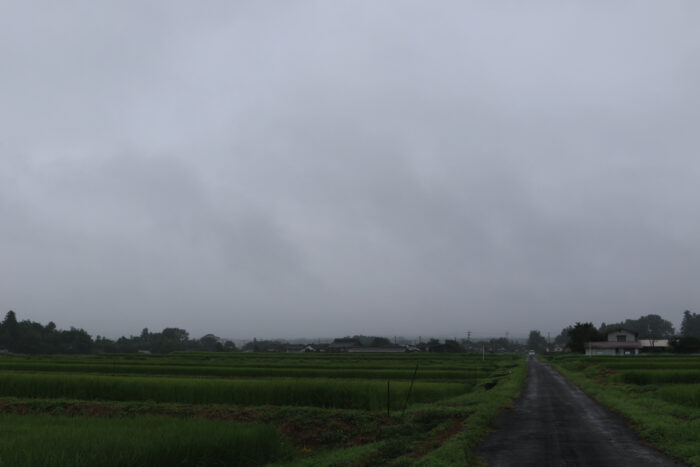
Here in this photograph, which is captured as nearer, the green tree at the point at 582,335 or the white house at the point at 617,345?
the white house at the point at 617,345

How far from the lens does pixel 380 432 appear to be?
17.3 m

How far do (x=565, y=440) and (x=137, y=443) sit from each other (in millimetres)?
11948

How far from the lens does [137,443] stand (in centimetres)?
1166

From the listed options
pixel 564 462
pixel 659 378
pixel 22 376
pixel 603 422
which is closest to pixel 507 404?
pixel 603 422

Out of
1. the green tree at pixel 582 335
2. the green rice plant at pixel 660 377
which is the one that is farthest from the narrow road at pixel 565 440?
the green tree at pixel 582 335

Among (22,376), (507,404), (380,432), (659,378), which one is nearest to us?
(380,432)

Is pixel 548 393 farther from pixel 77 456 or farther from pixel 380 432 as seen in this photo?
pixel 77 456

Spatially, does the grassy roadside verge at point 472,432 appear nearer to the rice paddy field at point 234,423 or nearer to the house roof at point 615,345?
the rice paddy field at point 234,423

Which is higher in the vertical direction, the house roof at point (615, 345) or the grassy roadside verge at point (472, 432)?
the grassy roadside verge at point (472, 432)

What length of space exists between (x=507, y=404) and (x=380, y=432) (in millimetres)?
9760

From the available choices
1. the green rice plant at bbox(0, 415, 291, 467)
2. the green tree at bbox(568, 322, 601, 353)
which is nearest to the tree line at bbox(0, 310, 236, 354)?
the green tree at bbox(568, 322, 601, 353)

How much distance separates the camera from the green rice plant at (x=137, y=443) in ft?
34.5

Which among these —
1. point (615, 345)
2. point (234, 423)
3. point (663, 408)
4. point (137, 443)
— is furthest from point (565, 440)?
point (615, 345)

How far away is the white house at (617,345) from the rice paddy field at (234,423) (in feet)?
245
